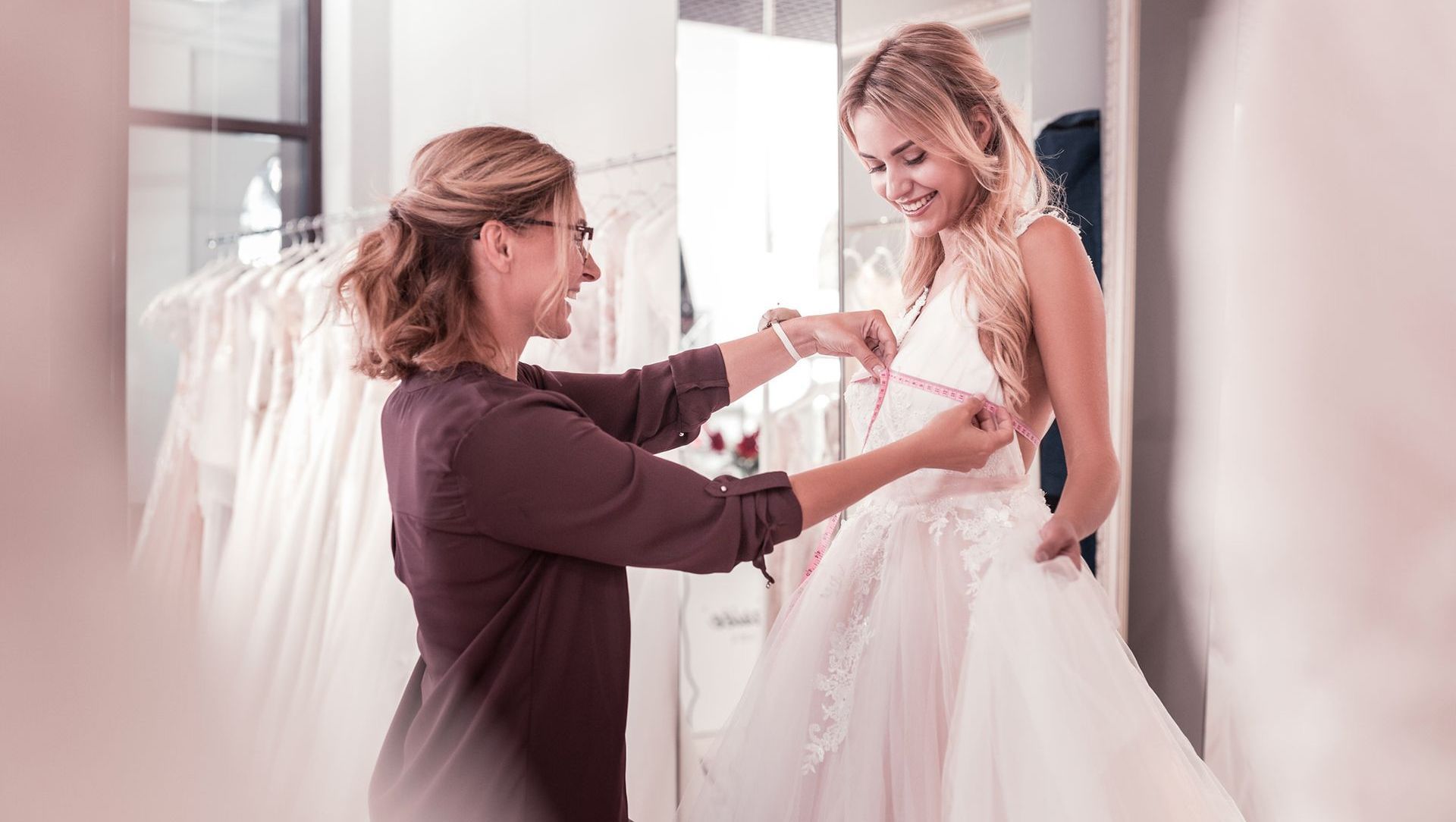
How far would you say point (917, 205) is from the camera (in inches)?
52.7

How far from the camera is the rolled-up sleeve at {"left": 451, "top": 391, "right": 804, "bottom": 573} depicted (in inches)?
41.9

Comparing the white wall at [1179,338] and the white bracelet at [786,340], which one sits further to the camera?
the white wall at [1179,338]

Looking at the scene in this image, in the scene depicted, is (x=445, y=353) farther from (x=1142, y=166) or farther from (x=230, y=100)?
(x=1142, y=166)

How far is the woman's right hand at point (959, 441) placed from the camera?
112cm

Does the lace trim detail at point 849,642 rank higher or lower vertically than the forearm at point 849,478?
lower

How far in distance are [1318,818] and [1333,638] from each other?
0.29 meters

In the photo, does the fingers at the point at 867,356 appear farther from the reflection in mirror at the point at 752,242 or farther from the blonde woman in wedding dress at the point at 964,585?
the reflection in mirror at the point at 752,242

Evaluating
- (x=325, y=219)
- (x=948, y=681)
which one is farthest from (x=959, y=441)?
(x=325, y=219)

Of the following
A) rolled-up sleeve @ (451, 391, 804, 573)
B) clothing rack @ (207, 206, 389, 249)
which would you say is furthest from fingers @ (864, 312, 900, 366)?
clothing rack @ (207, 206, 389, 249)

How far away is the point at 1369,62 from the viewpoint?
1.51m

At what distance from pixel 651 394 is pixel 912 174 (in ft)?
1.51

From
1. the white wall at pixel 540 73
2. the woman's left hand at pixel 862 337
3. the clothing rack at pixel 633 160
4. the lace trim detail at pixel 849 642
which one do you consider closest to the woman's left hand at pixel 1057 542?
the lace trim detail at pixel 849 642

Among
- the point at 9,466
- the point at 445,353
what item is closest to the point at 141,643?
the point at 9,466

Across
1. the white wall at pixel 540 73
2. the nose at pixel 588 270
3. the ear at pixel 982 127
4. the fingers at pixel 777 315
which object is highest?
the white wall at pixel 540 73
